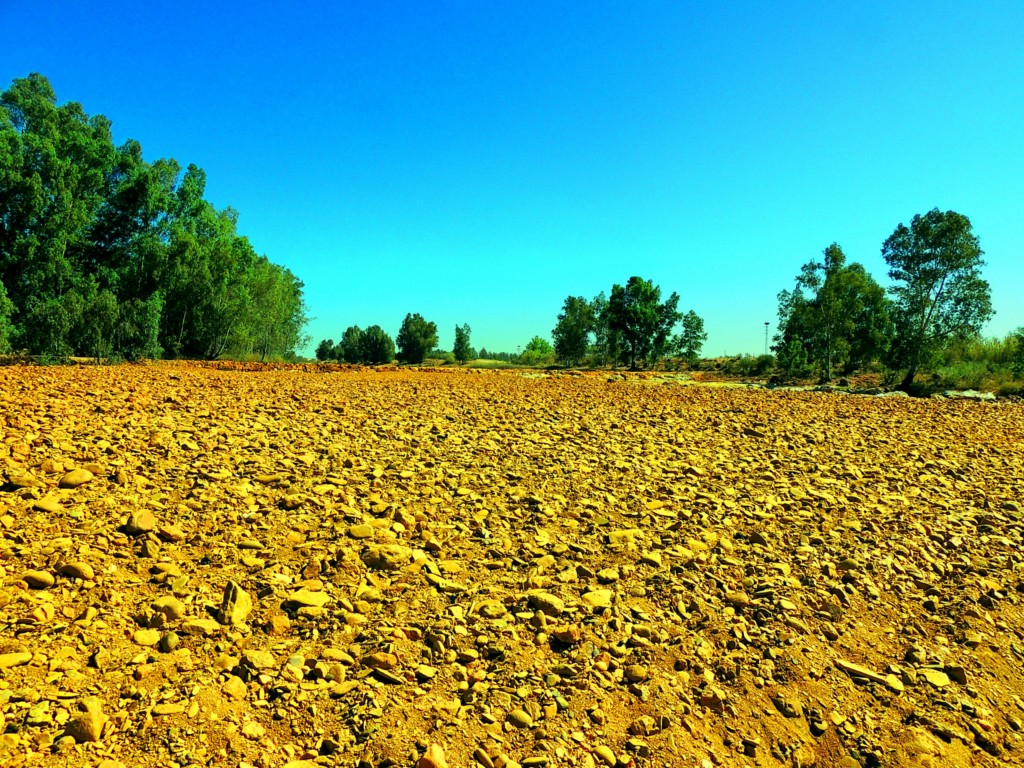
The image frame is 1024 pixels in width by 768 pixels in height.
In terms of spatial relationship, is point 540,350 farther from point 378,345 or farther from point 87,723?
point 87,723

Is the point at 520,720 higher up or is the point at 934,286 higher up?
the point at 934,286

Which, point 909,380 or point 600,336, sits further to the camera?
point 600,336

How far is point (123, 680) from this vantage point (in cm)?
225

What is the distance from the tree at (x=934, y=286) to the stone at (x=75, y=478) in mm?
26942

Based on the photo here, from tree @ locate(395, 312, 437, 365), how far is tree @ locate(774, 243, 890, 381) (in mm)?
24662

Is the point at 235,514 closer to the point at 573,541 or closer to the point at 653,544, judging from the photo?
the point at 573,541

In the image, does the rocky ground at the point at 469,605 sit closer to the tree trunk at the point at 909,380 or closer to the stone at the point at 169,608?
the stone at the point at 169,608

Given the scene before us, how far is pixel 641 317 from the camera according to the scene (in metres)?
39.4

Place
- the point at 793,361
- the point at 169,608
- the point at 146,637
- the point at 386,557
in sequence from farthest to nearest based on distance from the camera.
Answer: the point at 793,361 < the point at 386,557 < the point at 169,608 < the point at 146,637

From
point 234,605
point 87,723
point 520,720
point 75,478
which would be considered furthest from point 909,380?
point 87,723

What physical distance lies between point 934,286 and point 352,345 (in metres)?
37.1

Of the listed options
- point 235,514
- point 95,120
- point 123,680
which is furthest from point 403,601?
point 95,120

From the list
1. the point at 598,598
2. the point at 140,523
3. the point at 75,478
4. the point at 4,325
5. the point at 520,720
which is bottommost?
the point at 520,720

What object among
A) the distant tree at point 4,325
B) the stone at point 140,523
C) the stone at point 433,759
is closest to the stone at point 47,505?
the stone at point 140,523
